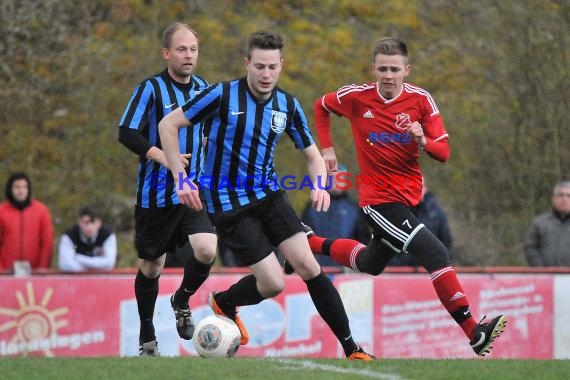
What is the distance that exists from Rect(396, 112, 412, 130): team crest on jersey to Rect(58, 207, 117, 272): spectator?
4.43m

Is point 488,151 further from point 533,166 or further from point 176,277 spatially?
point 176,277

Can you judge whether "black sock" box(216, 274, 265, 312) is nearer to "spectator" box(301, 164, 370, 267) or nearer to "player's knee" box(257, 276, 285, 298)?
"player's knee" box(257, 276, 285, 298)

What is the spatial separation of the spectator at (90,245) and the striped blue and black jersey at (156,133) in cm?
355

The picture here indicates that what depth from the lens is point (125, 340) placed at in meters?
11.6

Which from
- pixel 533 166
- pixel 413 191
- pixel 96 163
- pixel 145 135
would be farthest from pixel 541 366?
pixel 96 163

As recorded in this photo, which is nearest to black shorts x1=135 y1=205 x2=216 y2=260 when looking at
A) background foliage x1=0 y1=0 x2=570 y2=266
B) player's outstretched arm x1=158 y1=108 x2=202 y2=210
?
player's outstretched arm x1=158 y1=108 x2=202 y2=210

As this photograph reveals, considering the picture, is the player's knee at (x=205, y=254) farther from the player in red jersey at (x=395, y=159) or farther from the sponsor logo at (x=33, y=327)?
the sponsor logo at (x=33, y=327)

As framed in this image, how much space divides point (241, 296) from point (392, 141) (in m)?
1.49

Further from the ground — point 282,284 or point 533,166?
point 533,166

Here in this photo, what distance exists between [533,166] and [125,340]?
6.88m

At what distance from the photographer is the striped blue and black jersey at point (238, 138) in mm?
8031

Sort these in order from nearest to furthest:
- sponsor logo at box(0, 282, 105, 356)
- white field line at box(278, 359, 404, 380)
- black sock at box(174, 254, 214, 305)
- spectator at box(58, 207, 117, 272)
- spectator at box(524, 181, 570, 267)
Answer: white field line at box(278, 359, 404, 380)
black sock at box(174, 254, 214, 305)
sponsor logo at box(0, 282, 105, 356)
spectator at box(58, 207, 117, 272)
spectator at box(524, 181, 570, 267)

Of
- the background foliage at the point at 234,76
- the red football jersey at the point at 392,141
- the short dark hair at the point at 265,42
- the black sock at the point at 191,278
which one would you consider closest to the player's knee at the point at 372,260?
the red football jersey at the point at 392,141

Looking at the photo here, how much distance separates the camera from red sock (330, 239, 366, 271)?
9320 mm
